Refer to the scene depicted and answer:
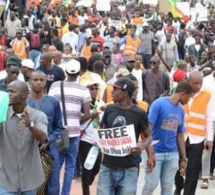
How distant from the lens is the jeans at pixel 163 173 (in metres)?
8.20

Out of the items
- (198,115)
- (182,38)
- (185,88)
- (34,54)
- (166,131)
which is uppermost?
(185,88)

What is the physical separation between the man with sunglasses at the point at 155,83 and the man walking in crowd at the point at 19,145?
6.35 metres

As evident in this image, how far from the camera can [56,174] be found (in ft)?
26.5

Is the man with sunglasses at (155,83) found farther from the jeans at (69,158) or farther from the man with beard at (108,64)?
the jeans at (69,158)

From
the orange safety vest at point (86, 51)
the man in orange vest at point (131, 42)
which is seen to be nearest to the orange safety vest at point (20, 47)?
the orange safety vest at point (86, 51)

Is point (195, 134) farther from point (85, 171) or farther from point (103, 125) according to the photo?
point (103, 125)

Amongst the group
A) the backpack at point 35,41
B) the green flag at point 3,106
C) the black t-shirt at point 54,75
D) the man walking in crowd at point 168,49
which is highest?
the green flag at point 3,106

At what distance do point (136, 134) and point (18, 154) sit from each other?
1.31 metres

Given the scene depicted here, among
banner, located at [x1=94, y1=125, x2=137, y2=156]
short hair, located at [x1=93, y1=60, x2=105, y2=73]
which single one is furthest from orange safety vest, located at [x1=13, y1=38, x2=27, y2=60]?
banner, located at [x1=94, y1=125, x2=137, y2=156]

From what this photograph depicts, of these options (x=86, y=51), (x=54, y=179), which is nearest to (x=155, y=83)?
(x=54, y=179)

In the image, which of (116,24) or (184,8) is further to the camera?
(184,8)

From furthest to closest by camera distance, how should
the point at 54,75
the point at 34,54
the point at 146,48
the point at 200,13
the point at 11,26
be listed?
the point at 200,13, the point at 11,26, the point at 146,48, the point at 34,54, the point at 54,75

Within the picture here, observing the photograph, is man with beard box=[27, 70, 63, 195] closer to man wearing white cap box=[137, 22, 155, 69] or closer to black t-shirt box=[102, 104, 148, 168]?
→ black t-shirt box=[102, 104, 148, 168]

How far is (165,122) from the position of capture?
26.8ft
